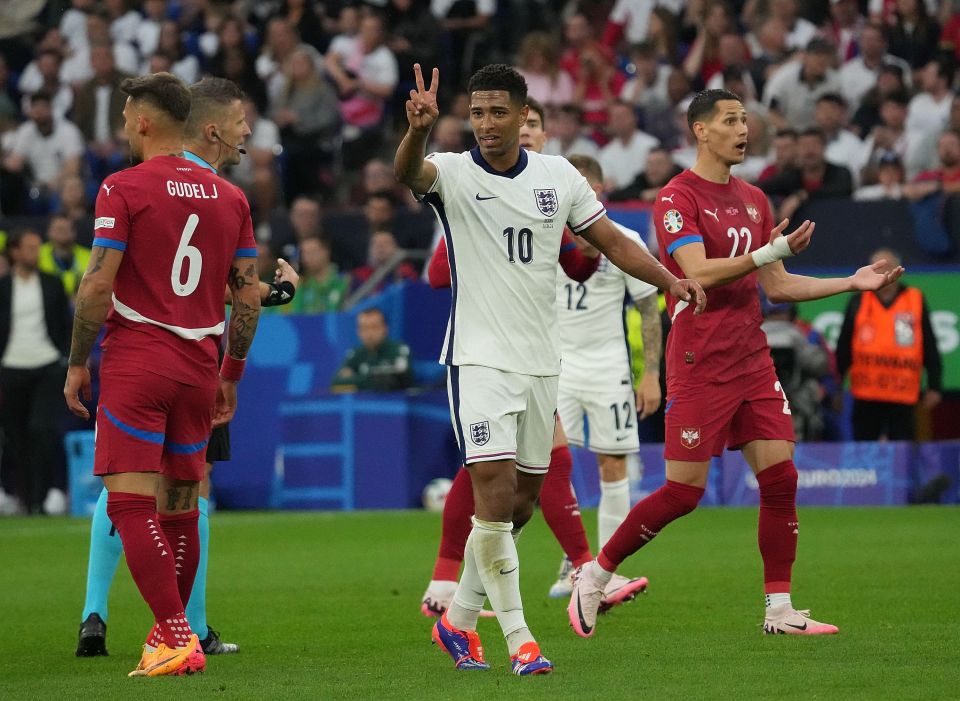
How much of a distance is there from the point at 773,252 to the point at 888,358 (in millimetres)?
8917

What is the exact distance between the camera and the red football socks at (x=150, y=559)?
6.97 metres

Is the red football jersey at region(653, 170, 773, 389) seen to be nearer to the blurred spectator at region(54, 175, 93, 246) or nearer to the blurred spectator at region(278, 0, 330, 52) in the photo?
the blurred spectator at region(54, 175, 93, 246)

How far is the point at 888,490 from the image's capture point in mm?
16188

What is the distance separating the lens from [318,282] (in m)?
18.1

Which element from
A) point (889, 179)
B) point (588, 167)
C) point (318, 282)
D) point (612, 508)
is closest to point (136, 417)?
→ point (588, 167)

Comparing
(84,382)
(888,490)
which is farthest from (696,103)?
(888,490)

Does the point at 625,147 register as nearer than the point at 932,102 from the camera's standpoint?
No

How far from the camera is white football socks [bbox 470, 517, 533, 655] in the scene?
6.92 meters

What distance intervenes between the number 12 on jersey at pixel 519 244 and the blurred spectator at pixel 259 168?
42.3 ft

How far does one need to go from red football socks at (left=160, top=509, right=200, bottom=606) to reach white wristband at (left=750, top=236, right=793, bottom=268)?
2.76 metres

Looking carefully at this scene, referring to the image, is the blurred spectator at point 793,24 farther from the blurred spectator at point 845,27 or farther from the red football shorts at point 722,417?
the red football shorts at point 722,417

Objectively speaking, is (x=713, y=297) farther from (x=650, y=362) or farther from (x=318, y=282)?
(x=318, y=282)

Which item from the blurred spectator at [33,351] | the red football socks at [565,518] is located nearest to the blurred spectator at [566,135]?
the blurred spectator at [33,351]

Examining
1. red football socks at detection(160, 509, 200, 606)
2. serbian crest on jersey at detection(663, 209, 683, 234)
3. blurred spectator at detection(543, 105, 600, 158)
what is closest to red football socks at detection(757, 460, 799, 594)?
serbian crest on jersey at detection(663, 209, 683, 234)
